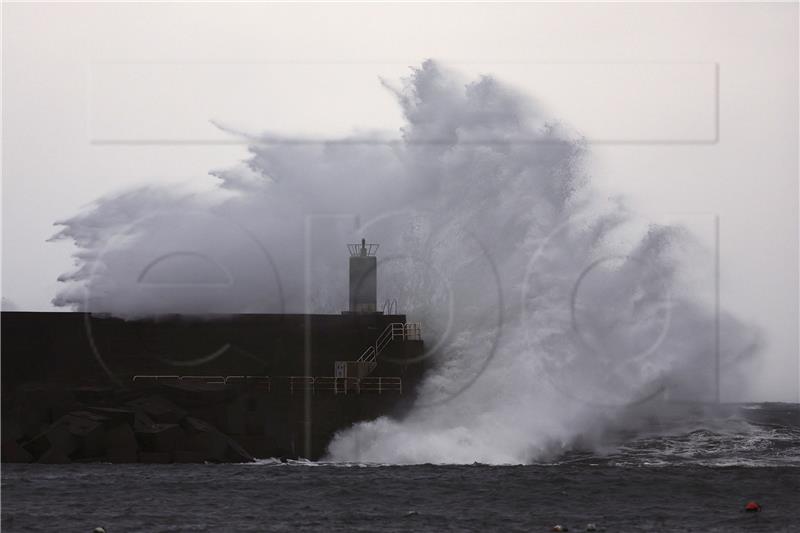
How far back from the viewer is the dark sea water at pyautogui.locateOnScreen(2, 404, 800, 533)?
23781 millimetres

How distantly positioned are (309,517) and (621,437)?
1549 centimetres

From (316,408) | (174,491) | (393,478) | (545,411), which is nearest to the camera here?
(174,491)

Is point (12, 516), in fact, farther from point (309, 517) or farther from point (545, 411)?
point (545, 411)

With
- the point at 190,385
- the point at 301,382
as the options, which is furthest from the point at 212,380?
the point at 301,382

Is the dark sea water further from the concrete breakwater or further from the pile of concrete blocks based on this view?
the concrete breakwater

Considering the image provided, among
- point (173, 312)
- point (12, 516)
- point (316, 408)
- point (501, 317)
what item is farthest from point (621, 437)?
point (12, 516)

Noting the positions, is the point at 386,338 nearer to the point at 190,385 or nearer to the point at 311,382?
the point at 311,382

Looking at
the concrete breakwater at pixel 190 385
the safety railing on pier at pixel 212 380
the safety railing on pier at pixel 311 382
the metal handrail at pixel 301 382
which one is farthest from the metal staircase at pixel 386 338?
the safety railing on pier at pixel 212 380

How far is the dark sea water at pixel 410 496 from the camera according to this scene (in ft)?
78.0

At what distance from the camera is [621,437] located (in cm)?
3762

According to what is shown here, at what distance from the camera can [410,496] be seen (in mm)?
27016

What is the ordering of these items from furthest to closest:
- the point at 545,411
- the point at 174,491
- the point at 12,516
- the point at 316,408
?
the point at 545,411 → the point at 316,408 → the point at 174,491 → the point at 12,516

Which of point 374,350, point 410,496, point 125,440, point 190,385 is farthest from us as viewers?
point 374,350

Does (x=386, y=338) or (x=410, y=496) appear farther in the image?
(x=386, y=338)
